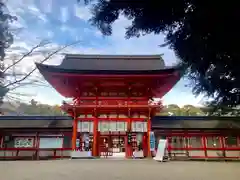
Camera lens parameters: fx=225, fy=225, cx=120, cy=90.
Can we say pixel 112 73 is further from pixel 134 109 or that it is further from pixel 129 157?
pixel 129 157

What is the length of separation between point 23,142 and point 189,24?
16792mm

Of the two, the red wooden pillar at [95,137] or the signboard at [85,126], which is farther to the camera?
the signboard at [85,126]

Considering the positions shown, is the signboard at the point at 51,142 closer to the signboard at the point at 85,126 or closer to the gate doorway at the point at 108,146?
the signboard at the point at 85,126

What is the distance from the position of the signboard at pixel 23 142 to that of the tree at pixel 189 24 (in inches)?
614

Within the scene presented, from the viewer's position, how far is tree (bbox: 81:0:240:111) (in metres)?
3.10

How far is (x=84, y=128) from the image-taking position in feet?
52.1

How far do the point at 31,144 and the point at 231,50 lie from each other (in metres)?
16.7

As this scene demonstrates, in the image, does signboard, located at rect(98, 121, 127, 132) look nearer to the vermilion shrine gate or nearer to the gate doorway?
the vermilion shrine gate

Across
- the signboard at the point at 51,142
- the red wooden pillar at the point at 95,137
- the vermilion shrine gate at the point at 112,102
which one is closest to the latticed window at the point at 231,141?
the vermilion shrine gate at the point at 112,102

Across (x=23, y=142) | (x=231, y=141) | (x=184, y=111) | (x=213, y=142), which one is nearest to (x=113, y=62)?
(x=23, y=142)

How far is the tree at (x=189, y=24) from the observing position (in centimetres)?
310

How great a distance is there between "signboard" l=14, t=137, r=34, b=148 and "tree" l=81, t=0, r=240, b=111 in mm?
15602

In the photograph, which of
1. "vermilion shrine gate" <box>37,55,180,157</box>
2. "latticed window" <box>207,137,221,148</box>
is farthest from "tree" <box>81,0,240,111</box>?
"latticed window" <box>207,137,221,148</box>

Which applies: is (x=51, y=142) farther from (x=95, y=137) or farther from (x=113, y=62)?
(x=113, y=62)
